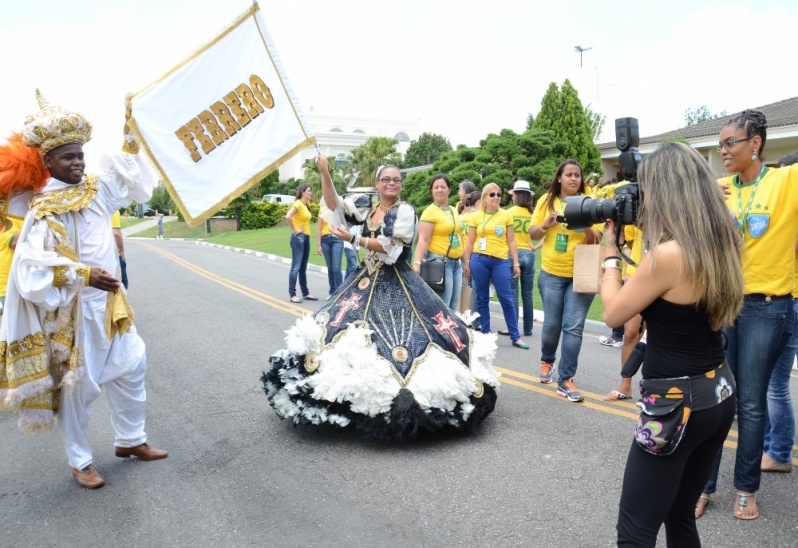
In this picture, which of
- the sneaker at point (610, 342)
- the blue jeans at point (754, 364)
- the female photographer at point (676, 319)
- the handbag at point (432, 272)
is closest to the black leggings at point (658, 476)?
the female photographer at point (676, 319)

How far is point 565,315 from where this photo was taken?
557 cm


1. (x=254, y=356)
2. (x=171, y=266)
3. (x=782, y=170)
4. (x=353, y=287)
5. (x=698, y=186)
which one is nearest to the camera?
(x=698, y=186)

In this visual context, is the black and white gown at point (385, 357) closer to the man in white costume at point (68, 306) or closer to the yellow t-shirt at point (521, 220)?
the man in white costume at point (68, 306)

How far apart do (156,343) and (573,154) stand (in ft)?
68.4

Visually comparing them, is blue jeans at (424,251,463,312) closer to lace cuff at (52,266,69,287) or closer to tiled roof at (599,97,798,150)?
lace cuff at (52,266,69,287)

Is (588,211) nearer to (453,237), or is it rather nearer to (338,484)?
(338,484)

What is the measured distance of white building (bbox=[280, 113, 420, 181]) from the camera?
7344 centimetres

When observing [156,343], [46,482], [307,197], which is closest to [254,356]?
[156,343]

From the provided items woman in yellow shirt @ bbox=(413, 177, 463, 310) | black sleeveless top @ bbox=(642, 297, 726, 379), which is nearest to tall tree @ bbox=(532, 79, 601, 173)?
woman in yellow shirt @ bbox=(413, 177, 463, 310)

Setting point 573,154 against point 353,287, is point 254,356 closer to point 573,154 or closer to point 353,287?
point 353,287

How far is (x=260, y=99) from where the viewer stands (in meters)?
4.63

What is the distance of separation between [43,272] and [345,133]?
77.7 metres

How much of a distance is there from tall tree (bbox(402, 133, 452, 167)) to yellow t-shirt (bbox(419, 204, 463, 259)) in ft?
160

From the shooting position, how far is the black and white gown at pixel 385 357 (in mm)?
4324
